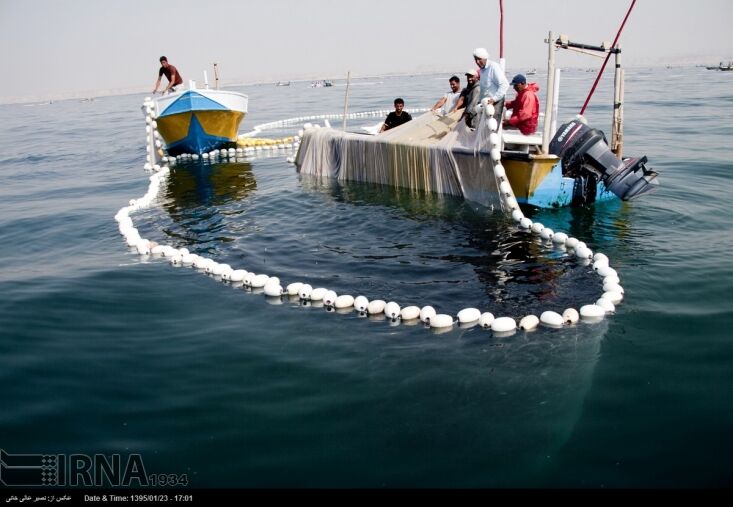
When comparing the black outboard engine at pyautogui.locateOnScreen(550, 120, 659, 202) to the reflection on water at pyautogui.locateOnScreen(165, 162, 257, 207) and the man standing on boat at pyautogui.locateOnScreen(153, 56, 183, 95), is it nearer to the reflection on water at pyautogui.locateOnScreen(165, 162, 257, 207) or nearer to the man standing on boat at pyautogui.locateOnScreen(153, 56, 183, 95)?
the reflection on water at pyautogui.locateOnScreen(165, 162, 257, 207)

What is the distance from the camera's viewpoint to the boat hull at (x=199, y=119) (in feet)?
63.5

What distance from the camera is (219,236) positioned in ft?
36.5

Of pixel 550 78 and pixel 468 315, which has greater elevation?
pixel 550 78

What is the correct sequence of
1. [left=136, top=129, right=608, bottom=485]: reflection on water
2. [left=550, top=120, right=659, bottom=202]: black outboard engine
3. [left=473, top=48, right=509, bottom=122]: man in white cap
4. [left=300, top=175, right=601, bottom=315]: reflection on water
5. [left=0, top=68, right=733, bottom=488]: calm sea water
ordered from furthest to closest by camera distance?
1. [left=550, top=120, right=659, bottom=202]: black outboard engine
2. [left=473, top=48, right=509, bottom=122]: man in white cap
3. [left=300, top=175, right=601, bottom=315]: reflection on water
4. [left=136, top=129, right=608, bottom=485]: reflection on water
5. [left=0, top=68, right=733, bottom=488]: calm sea water

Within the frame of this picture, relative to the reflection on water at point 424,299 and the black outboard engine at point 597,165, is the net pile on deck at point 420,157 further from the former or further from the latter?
the black outboard engine at point 597,165

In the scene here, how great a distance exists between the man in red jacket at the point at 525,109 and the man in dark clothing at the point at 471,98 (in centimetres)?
69

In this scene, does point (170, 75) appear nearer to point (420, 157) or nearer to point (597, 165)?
point (420, 157)

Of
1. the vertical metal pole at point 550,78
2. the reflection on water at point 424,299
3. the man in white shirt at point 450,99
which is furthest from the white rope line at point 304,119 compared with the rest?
the vertical metal pole at point 550,78

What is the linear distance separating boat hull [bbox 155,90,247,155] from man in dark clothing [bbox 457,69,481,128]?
34.9 feet

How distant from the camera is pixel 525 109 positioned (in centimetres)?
1142

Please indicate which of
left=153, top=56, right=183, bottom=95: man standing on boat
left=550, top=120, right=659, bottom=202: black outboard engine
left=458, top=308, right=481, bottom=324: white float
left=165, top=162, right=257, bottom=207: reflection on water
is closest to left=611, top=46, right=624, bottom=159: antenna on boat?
left=550, top=120, right=659, bottom=202: black outboard engine

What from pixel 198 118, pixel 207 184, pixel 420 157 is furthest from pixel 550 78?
pixel 198 118

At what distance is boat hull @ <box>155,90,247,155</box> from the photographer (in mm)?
19344

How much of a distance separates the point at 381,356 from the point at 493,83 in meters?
6.33
